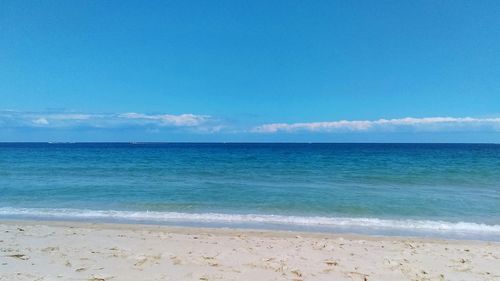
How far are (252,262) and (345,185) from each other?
13407 mm

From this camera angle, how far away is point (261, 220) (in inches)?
425

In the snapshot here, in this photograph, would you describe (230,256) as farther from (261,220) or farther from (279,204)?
(279,204)

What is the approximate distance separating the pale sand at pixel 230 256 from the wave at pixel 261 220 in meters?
1.56

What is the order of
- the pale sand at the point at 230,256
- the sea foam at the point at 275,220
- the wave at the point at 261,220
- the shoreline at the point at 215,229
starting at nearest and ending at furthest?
the pale sand at the point at 230,256 < the shoreline at the point at 215,229 < the sea foam at the point at 275,220 < the wave at the point at 261,220

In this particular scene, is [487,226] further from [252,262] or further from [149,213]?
[149,213]

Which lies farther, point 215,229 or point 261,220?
point 261,220

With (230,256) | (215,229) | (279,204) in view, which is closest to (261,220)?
(215,229)

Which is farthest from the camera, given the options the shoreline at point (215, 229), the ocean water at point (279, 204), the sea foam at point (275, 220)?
the ocean water at point (279, 204)

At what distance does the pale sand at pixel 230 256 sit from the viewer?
558 cm

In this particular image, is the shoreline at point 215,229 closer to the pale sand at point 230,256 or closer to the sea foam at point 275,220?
the pale sand at point 230,256

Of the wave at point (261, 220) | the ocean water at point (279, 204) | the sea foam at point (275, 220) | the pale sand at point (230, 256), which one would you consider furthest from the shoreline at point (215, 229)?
the wave at point (261, 220)

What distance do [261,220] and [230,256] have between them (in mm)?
4306

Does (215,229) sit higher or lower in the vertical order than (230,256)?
lower

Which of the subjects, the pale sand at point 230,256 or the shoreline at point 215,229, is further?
the shoreline at point 215,229
